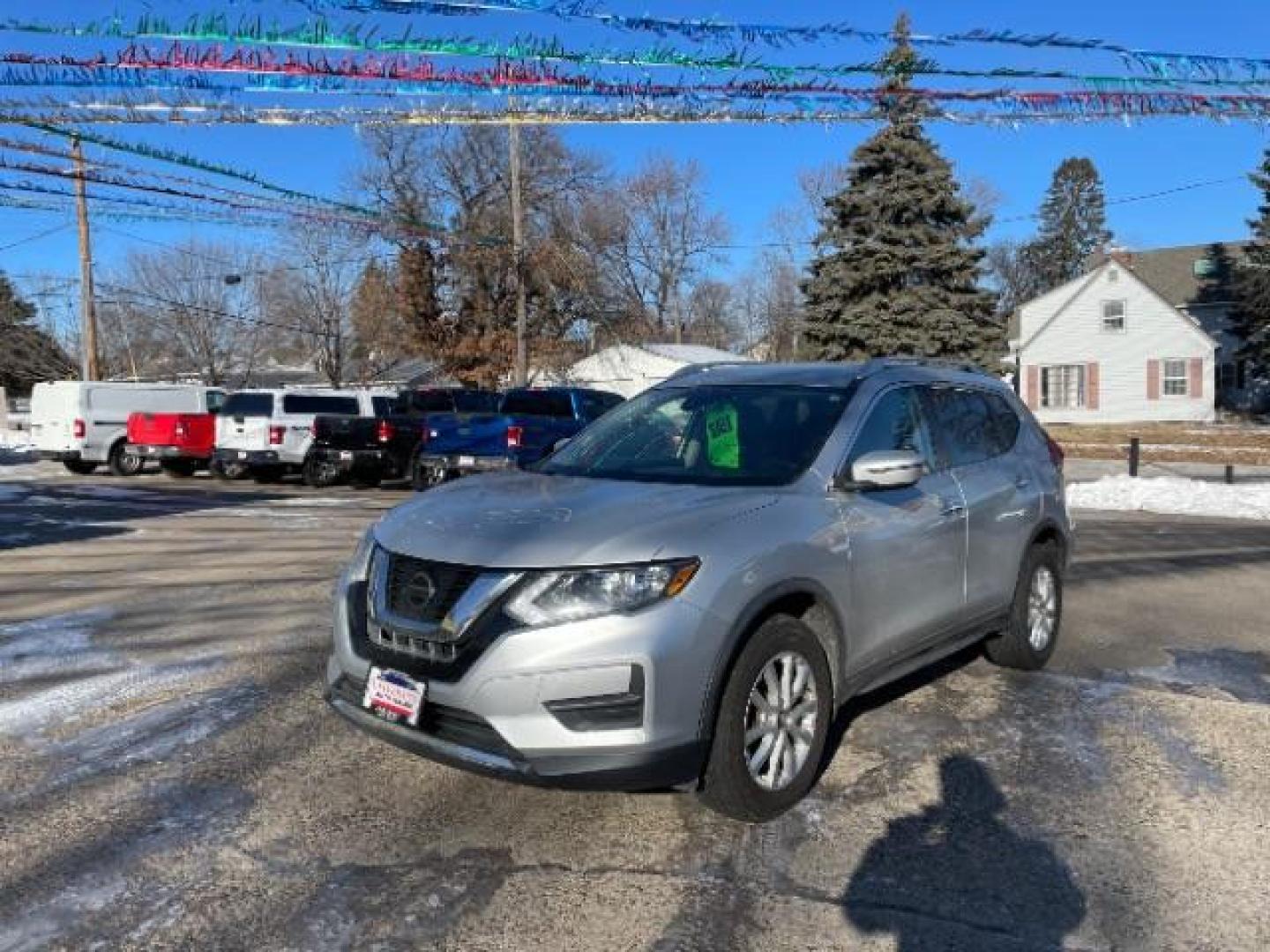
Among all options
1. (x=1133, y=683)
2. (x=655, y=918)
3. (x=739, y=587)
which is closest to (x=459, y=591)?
(x=739, y=587)

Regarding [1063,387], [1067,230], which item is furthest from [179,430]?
[1067,230]

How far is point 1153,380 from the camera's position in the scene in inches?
1542

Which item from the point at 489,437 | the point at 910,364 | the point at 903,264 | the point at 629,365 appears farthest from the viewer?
the point at 629,365

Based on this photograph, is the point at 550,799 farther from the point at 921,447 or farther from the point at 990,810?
the point at 921,447

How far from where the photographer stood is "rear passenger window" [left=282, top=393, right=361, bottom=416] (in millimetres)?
19812

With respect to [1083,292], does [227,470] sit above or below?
below

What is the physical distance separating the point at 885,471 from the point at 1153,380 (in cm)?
3945

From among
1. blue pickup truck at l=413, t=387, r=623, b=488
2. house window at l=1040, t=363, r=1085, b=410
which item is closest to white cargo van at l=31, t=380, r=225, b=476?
blue pickup truck at l=413, t=387, r=623, b=488

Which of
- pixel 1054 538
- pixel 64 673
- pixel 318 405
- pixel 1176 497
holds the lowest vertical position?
pixel 1176 497

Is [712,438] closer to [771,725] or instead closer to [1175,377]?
[771,725]

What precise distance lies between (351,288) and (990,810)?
4793 centimetres

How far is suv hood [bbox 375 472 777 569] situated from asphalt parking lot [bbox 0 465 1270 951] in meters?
1.01

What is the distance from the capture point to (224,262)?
163 ft

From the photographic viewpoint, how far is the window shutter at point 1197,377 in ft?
A: 126
